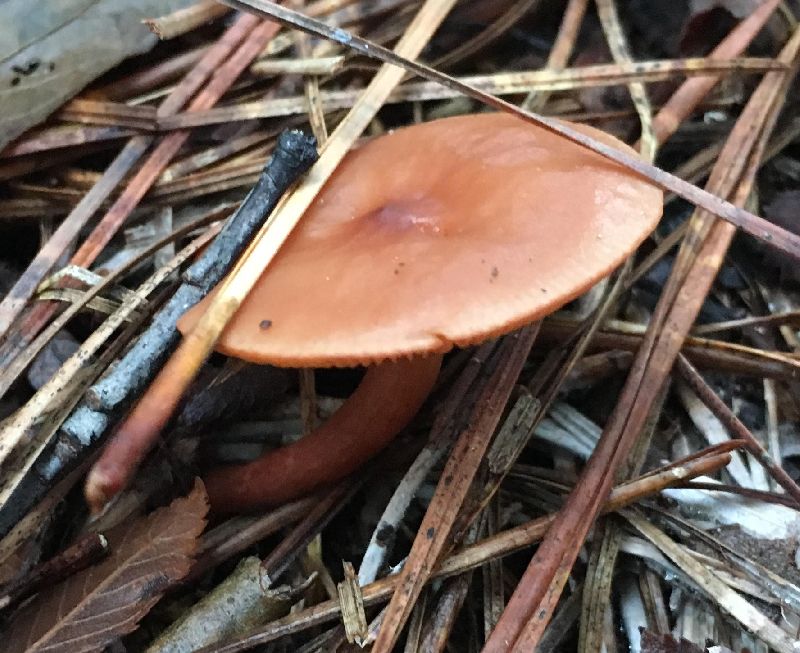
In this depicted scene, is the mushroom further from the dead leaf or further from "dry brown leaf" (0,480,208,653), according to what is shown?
the dead leaf

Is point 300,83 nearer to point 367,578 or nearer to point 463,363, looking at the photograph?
point 463,363

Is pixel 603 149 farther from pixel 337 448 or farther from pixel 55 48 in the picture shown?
pixel 55 48

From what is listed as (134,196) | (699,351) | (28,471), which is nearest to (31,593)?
(28,471)

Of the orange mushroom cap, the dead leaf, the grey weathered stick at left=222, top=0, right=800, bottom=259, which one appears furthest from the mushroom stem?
the dead leaf

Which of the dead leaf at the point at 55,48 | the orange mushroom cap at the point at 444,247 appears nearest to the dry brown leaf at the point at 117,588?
the orange mushroom cap at the point at 444,247

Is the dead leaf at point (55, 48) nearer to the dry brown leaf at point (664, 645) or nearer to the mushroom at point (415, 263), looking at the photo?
the mushroom at point (415, 263)
